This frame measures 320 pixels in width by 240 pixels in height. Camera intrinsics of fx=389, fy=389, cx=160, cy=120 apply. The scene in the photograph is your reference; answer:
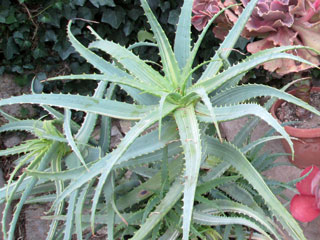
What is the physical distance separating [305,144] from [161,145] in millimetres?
858

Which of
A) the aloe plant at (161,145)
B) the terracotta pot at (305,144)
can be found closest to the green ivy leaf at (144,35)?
the terracotta pot at (305,144)

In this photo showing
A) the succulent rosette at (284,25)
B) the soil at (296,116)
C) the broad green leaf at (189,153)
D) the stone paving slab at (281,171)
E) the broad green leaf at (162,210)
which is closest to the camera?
the broad green leaf at (189,153)

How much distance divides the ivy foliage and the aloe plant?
0.87m

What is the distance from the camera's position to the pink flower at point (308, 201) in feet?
2.87

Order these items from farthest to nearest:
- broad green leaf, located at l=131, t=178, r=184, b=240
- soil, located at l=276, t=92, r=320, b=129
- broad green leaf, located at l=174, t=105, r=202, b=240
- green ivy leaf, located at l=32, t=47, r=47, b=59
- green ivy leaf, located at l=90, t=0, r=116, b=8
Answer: green ivy leaf, located at l=32, t=47, r=47, b=59 < green ivy leaf, located at l=90, t=0, r=116, b=8 < soil, located at l=276, t=92, r=320, b=129 < broad green leaf, located at l=131, t=178, r=184, b=240 < broad green leaf, located at l=174, t=105, r=202, b=240

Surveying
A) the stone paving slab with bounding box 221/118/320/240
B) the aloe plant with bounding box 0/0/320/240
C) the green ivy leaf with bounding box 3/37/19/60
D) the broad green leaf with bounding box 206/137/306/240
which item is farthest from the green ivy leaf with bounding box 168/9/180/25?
the broad green leaf with bounding box 206/137/306/240

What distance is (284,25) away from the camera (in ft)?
3.62

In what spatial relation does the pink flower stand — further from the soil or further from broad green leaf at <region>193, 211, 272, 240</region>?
the soil

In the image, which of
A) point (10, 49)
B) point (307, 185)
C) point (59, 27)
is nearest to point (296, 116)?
point (307, 185)

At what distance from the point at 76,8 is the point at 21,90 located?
0.51 meters

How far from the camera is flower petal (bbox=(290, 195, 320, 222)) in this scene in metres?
0.88

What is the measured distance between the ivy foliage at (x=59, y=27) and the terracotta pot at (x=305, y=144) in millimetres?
690

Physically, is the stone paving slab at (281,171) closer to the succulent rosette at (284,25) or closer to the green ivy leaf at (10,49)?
the succulent rosette at (284,25)

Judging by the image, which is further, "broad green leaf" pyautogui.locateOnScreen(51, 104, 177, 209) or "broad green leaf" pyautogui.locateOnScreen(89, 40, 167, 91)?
"broad green leaf" pyautogui.locateOnScreen(89, 40, 167, 91)
